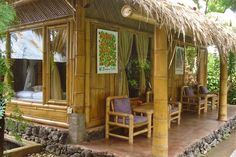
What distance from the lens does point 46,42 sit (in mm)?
5410

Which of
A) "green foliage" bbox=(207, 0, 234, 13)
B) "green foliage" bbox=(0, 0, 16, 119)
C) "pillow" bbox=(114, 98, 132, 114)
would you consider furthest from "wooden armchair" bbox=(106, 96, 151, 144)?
"green foliage" bbox=(207, 0, 234, 13)

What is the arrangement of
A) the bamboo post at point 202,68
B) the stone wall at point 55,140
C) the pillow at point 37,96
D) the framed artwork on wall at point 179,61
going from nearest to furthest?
the stone wall at point 55,140 → the pillow at point 37,96 → the framed artwork on wall at point 179,61 → the bamboo post at point 202,68

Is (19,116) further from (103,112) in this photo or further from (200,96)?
(200,96)

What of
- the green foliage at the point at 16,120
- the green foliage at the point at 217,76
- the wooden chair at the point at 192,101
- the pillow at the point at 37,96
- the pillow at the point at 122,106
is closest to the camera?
the green foliage at the point at 16,120

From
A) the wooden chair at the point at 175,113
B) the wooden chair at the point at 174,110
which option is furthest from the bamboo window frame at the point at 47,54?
the wooden chair at the point at 175,113

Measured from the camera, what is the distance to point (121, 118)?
5.02 meters

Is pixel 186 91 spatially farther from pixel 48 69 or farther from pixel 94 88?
pixel 48 69

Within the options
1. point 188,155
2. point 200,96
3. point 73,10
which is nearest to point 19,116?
point 73,10

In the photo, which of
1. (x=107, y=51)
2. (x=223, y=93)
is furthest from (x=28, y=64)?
(x=223, y=93)

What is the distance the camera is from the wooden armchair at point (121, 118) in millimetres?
4859

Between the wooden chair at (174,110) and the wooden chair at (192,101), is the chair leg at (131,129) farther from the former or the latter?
the wooden chair at (192,101)

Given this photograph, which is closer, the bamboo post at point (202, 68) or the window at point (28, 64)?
the window at point (28, 64)

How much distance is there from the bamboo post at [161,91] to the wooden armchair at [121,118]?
31.7 inches

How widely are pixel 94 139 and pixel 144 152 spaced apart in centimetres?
113
